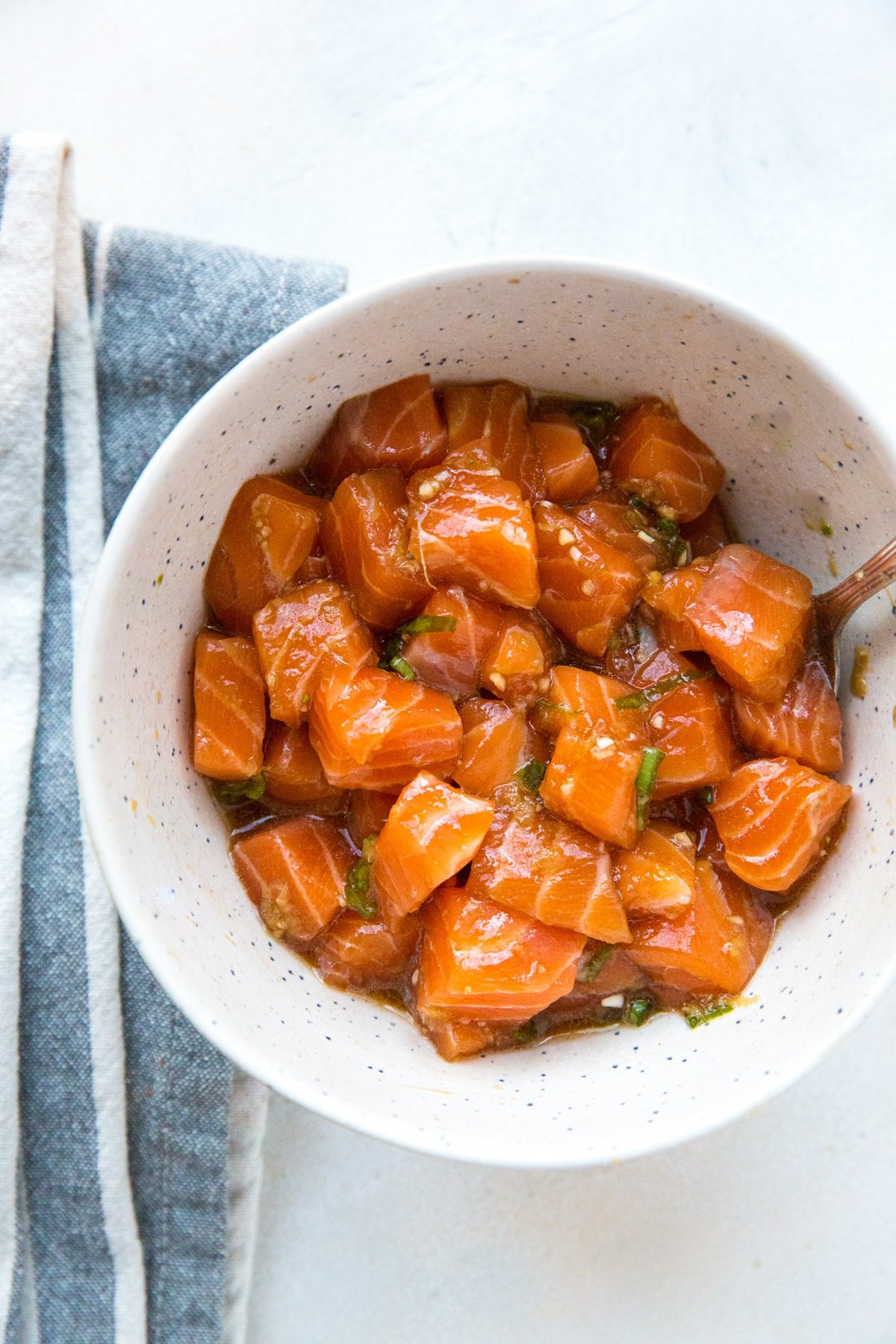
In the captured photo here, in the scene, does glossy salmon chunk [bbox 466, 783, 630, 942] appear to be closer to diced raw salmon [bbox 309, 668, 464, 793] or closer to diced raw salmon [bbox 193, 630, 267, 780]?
diced raw salmon [bbox 309, 668, 464, 793]

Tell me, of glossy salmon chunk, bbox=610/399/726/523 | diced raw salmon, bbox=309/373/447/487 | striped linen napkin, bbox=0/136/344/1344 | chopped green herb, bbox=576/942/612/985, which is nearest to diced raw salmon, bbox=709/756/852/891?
chopped green herb, bbox=576/942/612/985

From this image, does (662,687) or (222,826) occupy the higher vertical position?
(662,687)

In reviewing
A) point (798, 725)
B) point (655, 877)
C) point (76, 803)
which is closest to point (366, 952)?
point (655, 877)

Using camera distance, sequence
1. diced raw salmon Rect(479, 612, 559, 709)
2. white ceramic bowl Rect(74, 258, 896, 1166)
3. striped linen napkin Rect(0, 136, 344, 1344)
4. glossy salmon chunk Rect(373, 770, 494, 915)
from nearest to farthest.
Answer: white ceramic bowl Rect(74, 258, 896, 1166) → glossy salmon chunk Rect(373, 770, 494, 915) → diced raw salmon Rect(479, 612, 559, 709) → striped linen napkin Rect(0, 136, 344, 1344)

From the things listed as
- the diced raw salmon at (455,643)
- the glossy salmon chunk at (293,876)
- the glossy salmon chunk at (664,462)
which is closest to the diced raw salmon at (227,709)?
the glossy salmon chunk at (293,876)

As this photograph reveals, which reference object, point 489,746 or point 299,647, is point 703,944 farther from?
point 299,647

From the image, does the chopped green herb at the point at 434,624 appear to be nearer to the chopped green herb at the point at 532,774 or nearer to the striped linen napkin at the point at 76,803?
the chopped green herb at the point at 532,774
